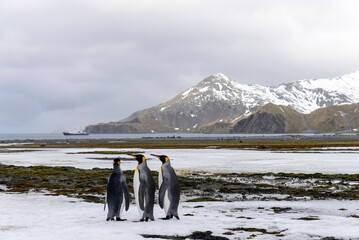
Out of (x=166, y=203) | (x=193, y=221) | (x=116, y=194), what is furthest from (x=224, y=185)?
(x=116, y=194)

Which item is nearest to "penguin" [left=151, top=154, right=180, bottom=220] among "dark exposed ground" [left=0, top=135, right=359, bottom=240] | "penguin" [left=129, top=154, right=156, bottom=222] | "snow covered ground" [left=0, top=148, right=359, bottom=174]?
"penguin" [left=129, top=154, right=156, bottom=222]

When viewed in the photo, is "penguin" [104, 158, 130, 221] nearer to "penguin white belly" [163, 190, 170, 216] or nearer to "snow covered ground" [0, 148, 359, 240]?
"snow covered ground" [0, 148, 359, 240]

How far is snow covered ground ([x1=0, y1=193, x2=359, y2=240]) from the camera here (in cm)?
1128

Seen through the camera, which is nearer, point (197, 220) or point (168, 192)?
point (197, 220)

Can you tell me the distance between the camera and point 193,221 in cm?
1316

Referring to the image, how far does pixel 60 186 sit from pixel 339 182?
1638 cm

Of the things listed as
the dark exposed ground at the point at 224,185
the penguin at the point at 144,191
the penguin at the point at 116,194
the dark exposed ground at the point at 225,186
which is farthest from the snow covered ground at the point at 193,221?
the dark exposed ground at the point at 224,185

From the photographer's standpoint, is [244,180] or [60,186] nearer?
[60,186]

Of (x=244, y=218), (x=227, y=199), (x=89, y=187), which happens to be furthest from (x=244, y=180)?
(x=244, y=218)

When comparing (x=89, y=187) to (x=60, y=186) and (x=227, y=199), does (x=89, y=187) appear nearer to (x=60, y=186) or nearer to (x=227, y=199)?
(x=60, y=186)

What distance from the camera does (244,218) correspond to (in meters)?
13.7

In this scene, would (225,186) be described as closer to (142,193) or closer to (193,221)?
(193,221)

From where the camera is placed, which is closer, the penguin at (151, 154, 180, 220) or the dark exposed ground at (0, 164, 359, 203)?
the penguin at (151, 154, 180, 220)

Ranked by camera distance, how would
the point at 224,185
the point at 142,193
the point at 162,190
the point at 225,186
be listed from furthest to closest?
the point at 224,185 < the point at 225,186 < the point at 162,190 < the point at 142,193
